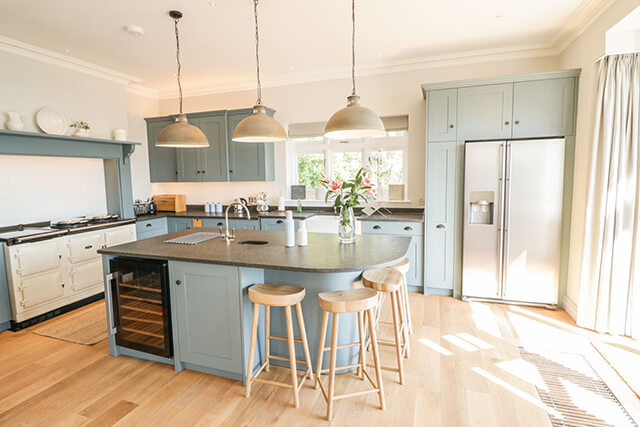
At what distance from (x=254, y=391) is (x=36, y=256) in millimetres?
2783

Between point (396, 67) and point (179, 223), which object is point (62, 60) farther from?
point (396, 67)

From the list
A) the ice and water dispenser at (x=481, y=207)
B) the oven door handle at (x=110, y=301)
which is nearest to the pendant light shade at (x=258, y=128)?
the oven door handle at (x=110, y=301)

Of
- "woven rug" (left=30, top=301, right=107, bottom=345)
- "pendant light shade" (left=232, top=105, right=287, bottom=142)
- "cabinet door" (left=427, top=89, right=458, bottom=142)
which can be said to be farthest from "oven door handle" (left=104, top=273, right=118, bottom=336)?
"cabinet door" (left=427, top=89, right=458, bottom=142)

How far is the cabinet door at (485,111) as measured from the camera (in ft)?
12.0

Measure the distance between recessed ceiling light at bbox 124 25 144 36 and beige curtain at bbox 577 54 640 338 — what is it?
13.9 feet

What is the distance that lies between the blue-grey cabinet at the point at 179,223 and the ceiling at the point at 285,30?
210cm

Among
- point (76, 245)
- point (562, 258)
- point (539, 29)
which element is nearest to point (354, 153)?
point (539, 29)

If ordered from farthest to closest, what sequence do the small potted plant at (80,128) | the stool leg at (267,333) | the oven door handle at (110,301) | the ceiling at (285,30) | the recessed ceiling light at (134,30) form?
1. the small potted plant at (80,128)
2. the recessed ceiling light at (134,30)
3. the ceiling at (285,30)
4. the oven door handle at (110,301)
5. the stool leg at (267,333)

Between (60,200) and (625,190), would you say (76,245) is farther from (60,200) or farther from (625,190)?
(625,190)

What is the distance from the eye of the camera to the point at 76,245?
3.85m

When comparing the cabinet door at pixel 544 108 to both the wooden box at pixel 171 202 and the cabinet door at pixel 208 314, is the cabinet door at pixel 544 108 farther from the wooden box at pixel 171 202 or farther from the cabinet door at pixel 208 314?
the wooden box at pixel 171 202

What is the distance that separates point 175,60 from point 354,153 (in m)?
2.61

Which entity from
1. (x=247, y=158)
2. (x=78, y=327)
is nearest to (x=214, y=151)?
(x=247, y=158)

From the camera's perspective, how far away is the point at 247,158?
200 inches
